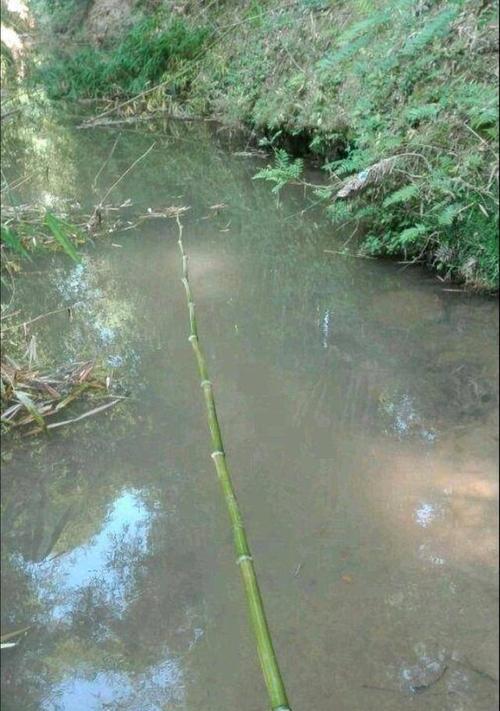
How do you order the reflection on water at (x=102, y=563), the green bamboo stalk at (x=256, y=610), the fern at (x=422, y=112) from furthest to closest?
1. the fern at (x=422, y=112)
2. the reflection on water at (x=102, y=563)
3. the green bamboo stalk at (x=256, y=610)

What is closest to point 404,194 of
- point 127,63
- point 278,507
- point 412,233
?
point 412,233

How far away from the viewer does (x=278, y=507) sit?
239 cm

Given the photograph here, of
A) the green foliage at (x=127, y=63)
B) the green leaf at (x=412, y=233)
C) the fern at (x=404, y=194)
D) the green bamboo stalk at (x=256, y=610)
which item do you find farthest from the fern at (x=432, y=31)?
the green foliage at (x=127, y=63)

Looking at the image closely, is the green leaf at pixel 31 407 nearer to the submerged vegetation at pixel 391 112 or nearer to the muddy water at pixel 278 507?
the muddy water at pixel 278 507

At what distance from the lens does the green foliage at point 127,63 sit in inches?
361

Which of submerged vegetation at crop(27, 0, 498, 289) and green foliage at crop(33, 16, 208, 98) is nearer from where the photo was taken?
submerged vegetation at crop(27, 0, 498, 289)

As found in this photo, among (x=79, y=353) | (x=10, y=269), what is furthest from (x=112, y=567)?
(x=10, y=269)

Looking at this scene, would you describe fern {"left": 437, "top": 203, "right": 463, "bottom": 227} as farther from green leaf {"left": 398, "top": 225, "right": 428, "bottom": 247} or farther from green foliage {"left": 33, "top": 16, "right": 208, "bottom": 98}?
green foliage {"left": 33, "top": 16, "right": 208, "bottom": 98}

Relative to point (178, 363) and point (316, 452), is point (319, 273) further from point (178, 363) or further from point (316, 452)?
point (316, 452)

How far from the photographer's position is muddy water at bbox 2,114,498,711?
6.06 feet

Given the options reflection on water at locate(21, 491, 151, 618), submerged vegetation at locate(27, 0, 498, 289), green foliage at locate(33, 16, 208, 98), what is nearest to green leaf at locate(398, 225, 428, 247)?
submerged vegetation at locate(27, 0, 498, 289)

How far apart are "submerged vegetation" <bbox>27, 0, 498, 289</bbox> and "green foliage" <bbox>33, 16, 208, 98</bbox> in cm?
159

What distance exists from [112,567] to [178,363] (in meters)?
1.23

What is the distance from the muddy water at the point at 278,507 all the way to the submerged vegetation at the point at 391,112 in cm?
26
